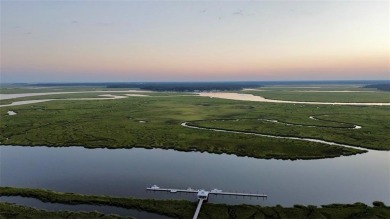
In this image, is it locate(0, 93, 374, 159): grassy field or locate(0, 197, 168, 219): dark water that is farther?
locate(0, 93, 374, 159): grassy field

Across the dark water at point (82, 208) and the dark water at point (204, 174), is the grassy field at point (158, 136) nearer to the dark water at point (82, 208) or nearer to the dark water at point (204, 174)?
the dark water at point (204, 174)

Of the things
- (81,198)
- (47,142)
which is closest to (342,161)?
(81,198)

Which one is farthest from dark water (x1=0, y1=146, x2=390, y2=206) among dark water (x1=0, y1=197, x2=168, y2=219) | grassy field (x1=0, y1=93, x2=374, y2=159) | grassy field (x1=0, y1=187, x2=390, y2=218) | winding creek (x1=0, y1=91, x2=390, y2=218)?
grassy field (x1=0, y1=93, x2=374, y2=159)

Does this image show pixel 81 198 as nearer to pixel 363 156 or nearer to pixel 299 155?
pixel 299 155

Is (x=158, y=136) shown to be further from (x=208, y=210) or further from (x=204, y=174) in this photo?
(x=208, y=210)

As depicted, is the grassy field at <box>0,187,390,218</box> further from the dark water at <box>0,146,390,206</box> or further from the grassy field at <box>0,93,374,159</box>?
the grassy field at <box>0,93,374,159</box>
